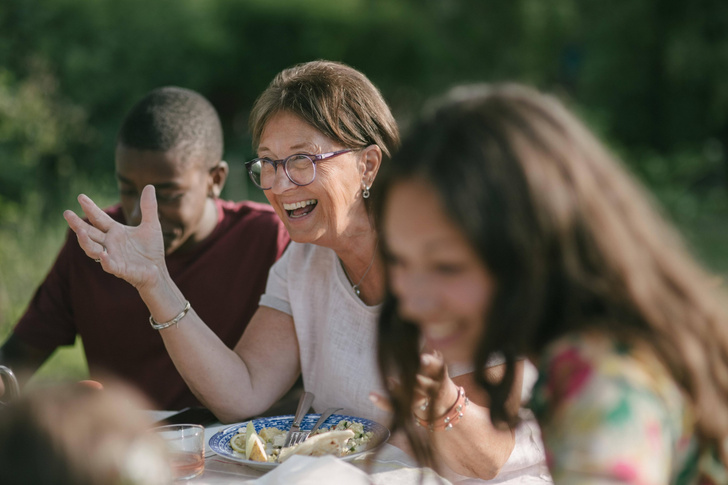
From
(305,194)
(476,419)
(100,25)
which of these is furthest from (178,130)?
(100,25)

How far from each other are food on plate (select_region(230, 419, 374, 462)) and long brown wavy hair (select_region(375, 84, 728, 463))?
23.0 inches

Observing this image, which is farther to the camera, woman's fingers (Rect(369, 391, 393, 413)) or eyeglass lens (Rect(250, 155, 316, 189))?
eyeglass lens (Rect(250, 155, 316, 189))

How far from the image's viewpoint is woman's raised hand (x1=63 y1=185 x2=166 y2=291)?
6.25 feet

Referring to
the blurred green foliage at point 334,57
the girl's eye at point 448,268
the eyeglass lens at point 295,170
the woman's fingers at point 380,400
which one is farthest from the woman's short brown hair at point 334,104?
the blurred green foliage at point 334,57

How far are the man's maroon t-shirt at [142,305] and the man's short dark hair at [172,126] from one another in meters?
0.37

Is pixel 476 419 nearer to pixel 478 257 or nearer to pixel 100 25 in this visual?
pixel 478 257

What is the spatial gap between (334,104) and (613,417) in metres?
1.40

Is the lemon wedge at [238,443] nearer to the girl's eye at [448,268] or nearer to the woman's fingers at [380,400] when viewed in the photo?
the woman's fingers at [380,400]

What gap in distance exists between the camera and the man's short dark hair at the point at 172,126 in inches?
103

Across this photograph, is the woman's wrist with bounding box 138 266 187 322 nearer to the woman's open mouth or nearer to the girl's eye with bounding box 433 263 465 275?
the woman's open mouth

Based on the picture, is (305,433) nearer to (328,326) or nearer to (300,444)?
(300,444)

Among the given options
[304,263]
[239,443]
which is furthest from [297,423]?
[304,263]

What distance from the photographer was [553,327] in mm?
1071

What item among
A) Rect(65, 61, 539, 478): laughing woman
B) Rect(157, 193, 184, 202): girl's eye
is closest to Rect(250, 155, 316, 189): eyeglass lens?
Rect(65, 61, 539, 478): laughing woman
